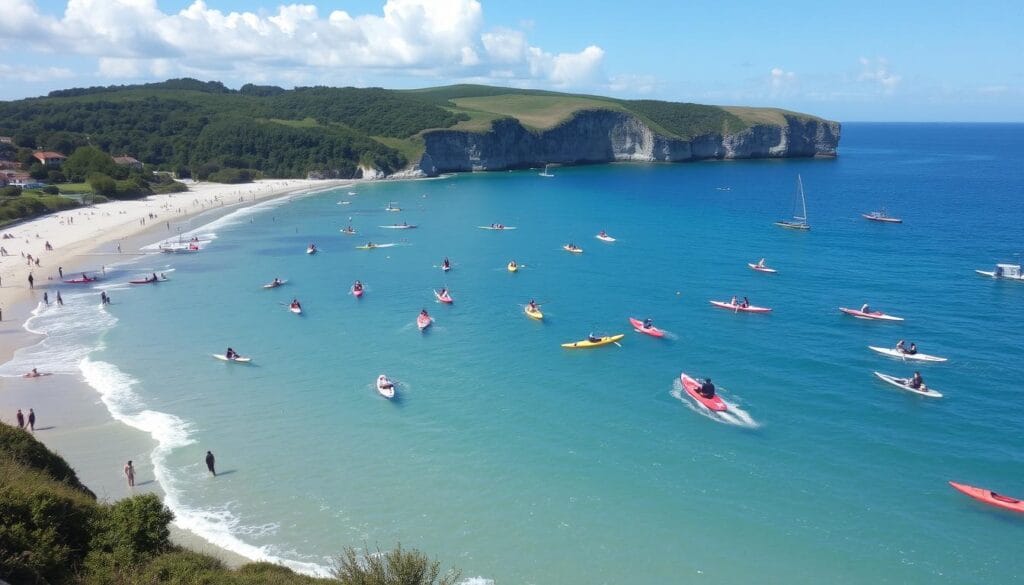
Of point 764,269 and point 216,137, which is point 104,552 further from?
point 216,137

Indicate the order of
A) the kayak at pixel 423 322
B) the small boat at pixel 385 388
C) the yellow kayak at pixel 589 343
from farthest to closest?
the kayak at pixel 423 322 < the yellow kayak at pixel 589 343 < the small boat at pixel 385 388

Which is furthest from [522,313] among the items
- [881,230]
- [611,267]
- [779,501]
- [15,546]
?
[881,230]

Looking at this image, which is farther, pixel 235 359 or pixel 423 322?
pixel 423 322

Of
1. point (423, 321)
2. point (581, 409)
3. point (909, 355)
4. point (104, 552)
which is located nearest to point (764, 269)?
point (909, 355)

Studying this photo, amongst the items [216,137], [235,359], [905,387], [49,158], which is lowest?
[905,387]

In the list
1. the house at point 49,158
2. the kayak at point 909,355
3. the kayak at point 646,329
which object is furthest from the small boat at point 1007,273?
the house at point 49,158

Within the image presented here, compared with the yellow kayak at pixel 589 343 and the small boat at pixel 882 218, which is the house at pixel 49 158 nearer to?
the yellow kayak at pixel 589 343
